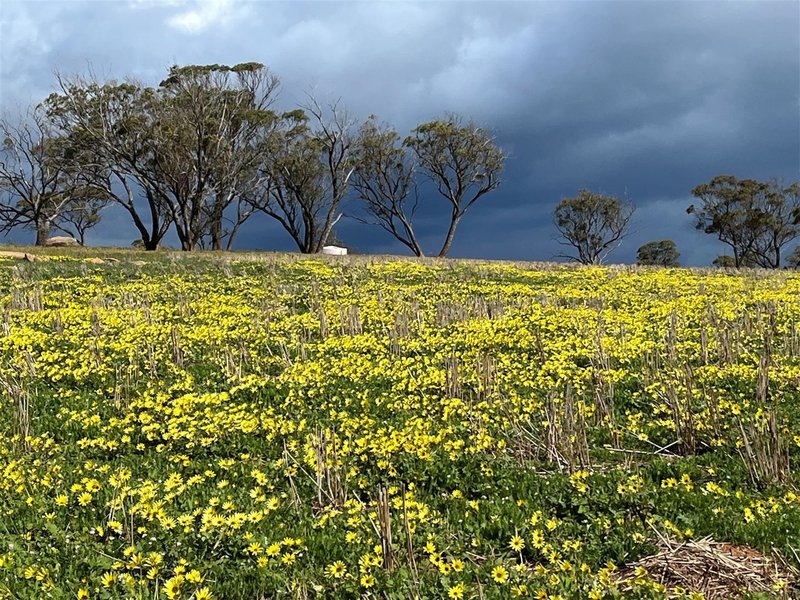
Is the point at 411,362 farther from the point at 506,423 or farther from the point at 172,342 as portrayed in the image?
the point at 172,342

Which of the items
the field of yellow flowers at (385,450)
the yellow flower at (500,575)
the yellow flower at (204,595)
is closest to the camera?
the yellow flower at (204,595)

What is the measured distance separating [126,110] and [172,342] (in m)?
43.2

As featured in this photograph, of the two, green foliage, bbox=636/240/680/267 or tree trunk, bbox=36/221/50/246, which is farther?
green foliage, bbox=636/240/680/267

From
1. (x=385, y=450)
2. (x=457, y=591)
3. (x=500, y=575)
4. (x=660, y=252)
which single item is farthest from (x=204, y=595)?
(x=660, y=252)

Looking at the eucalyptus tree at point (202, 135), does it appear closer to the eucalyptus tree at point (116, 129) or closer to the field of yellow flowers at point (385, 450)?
the eucalyptus tree at point (116, 129)

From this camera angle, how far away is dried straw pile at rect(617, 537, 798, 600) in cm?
385

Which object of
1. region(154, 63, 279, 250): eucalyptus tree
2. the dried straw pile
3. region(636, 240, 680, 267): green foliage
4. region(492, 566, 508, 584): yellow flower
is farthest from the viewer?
region(636, 240, 680, 267): green foliage

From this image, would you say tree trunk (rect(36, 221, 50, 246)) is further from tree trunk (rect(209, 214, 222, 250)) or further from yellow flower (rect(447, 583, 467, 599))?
yellow flower (rect(447, 583, 467, 599))

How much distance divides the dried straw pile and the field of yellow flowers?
0.09m

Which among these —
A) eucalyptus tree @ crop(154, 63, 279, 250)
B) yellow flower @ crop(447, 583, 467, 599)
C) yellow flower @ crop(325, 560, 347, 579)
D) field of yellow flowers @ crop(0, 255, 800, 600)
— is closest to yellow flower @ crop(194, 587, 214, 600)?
field of yellow flowers @ crop(0, 255, 800, 600)

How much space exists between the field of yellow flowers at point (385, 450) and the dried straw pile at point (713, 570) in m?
0.09

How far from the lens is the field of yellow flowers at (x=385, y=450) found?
4.12 meters


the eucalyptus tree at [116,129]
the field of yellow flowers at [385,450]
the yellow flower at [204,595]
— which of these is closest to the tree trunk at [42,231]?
the eucalyptus tree at [116,129]

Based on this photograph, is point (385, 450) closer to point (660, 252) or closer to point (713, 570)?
point (713, 570)
